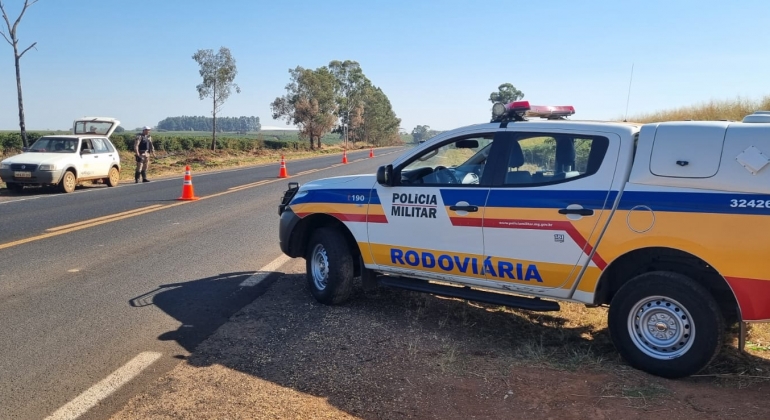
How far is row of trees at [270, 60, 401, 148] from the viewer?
67812 mm

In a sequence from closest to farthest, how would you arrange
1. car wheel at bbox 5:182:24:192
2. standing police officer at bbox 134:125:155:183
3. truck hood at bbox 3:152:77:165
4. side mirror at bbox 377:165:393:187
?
side mirror at bbox 377:165:393:187, truck hood at bbox 3:152:77:165, car wheel at bbox 5:182:24:192, standing police officer at bbox 134:125:155:183

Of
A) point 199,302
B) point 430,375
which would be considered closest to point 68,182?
point 199,302

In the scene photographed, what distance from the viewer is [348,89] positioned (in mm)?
87062

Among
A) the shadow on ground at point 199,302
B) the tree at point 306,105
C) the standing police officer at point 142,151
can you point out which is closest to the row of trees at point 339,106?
the tree at point 306,105

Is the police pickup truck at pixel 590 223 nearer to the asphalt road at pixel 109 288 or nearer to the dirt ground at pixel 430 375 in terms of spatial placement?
the dirt ground at pixel 430 375

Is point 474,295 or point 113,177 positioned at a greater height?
point 113,177

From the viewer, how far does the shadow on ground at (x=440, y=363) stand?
12.8 feet

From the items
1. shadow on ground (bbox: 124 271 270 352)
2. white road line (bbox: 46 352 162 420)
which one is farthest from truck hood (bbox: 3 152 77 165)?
white road line (bbox: 46 352 162 420)

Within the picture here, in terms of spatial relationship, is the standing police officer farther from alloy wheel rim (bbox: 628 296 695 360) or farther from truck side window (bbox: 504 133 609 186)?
alloy wheel rim (bbox: 628 296 695 360)

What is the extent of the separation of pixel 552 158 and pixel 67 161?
1573cm

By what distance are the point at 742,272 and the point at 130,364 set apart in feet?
14.6

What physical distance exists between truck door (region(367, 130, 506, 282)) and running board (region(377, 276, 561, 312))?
10 centimetres

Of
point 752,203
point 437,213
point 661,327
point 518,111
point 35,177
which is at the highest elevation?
point 518,111

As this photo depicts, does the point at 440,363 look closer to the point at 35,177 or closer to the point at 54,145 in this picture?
the point at 35,177
